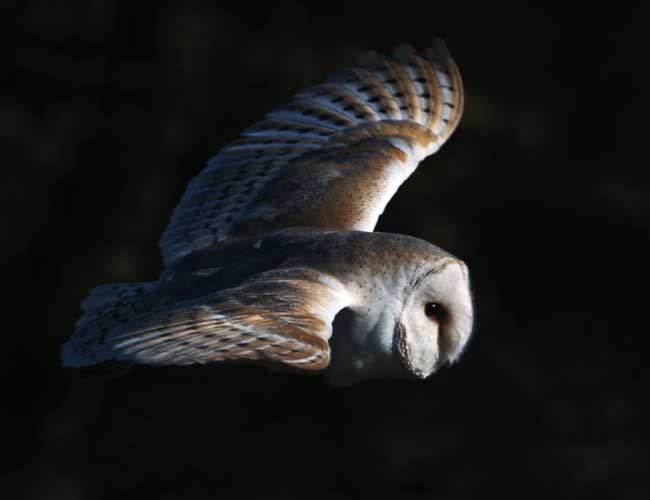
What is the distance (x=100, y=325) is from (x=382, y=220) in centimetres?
290

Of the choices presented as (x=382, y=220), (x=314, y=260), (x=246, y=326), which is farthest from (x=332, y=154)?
(x=382, y=220)

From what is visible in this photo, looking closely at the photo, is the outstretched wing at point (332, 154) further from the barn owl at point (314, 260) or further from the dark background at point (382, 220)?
the dark background at point (382, 220)

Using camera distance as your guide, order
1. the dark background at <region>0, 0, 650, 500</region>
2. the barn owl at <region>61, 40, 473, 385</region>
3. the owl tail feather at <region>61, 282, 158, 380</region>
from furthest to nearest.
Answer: the dark background at <region>0, 0, 650, 500</region> → the owl tail feather at <region>61, 282, 158, 380</region> → the barn owl at <region>61, 40, 473, 385</region>

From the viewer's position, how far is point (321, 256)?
7.83ft

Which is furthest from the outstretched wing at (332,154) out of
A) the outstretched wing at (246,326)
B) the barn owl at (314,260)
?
the outstretched wing at (246,326)

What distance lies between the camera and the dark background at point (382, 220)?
18.2ft

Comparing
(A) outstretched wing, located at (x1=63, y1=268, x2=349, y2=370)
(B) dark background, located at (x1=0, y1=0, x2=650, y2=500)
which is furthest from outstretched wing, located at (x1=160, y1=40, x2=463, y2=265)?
(B) dark background, located at (x1=0, y1=0, x2=650, y2=500)

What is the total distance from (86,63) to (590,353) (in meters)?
2.84

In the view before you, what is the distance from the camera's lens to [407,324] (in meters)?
2.38

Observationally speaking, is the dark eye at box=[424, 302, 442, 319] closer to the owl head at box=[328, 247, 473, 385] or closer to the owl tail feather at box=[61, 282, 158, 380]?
the owl head at box=[328, 247, 473, 385]

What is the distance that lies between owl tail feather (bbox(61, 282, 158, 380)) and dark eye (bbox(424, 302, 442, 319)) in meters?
0.59

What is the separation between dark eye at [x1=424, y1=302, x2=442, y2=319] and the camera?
243 centimetres

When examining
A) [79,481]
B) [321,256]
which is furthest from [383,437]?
[321,256]

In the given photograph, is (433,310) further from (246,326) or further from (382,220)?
(382,220)
